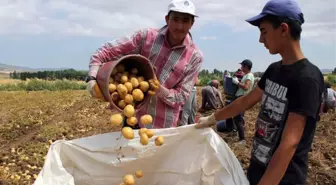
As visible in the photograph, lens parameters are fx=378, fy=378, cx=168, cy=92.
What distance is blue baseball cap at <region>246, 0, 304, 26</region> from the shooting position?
4.99 feet

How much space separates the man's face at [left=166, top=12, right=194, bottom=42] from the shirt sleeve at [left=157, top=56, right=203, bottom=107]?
0.24 meters

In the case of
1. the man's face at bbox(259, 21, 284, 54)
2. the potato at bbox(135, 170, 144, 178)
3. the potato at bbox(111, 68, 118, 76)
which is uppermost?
the man's face at bbox(259, 21, 284, 54)

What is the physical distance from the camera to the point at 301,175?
166 cm

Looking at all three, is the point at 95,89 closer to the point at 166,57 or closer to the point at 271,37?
the point at 166,57

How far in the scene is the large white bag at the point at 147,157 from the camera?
221 centimetres

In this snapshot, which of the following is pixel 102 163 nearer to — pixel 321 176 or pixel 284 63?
pixel 284 63

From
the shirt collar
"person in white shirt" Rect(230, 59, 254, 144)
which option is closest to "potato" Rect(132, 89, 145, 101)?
the shirt collar

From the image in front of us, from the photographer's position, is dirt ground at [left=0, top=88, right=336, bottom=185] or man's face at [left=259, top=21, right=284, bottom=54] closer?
man's face at [left=259, top=21, right=284, bottom=54]

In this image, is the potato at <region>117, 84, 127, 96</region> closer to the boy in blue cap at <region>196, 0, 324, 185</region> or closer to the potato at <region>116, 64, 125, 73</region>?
the potato at <region>116, 64, 125, 73</region>

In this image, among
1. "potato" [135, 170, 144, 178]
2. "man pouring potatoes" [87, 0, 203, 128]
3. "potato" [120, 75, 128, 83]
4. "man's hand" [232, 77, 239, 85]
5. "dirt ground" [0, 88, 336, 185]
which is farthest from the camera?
"man's hand" [232, 77, 239, 85]

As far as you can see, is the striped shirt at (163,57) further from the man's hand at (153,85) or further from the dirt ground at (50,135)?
the dirt ground at (50,135)

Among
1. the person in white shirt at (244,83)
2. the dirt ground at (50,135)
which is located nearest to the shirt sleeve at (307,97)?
the dirt ground at (50,135)

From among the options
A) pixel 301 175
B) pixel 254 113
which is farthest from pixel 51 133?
pixel 301 175

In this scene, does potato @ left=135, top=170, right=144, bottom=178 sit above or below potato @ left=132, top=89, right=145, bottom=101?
below
